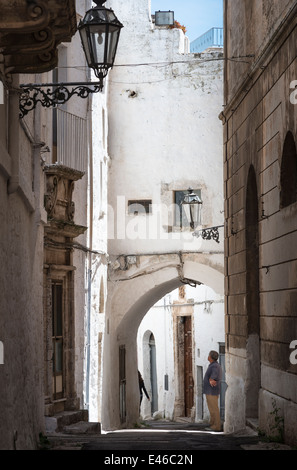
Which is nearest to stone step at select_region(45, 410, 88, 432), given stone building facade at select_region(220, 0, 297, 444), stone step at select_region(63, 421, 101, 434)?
stone step at select_region(63, 421, 101, 434)

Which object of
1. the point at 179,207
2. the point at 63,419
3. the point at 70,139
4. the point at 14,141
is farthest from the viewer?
the point at 179,207

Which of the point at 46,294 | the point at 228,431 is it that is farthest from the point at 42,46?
the point at 228,431

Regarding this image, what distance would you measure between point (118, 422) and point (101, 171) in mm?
5826

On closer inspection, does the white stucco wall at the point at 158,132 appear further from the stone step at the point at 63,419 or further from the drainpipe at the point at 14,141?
the drainpipe at the point at 14,141

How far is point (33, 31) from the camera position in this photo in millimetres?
7195

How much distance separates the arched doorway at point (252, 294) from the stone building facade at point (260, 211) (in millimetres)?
14

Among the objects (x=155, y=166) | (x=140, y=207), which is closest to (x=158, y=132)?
(x=155, y=166)

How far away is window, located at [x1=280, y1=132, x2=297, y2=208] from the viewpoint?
11312 mm

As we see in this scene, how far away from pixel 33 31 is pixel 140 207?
50.0 feet

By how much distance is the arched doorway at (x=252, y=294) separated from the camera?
14.1 metres

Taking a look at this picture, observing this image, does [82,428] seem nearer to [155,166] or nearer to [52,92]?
[52,92]

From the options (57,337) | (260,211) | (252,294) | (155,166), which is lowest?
(57,337)

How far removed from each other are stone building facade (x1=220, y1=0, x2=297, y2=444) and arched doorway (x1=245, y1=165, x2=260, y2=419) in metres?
0.01

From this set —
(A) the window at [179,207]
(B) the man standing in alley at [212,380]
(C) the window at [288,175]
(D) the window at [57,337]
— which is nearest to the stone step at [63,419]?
(D) the window at [57,337]
